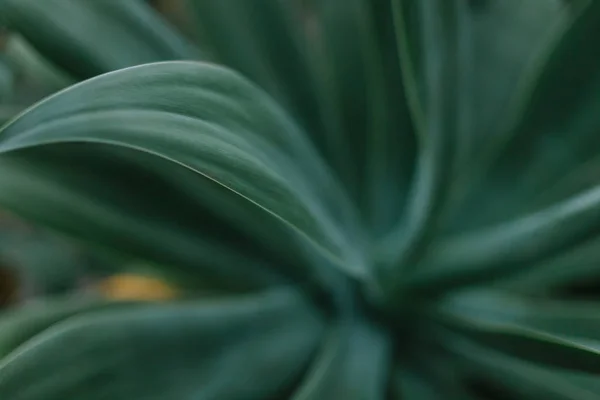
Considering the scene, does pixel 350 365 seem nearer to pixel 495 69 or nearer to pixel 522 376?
pixel 522 376

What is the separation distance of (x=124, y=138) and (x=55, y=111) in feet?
0.09

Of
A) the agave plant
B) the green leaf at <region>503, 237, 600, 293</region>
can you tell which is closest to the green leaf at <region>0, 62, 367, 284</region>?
the agave plant

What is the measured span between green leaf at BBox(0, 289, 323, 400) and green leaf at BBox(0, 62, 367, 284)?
30 mm

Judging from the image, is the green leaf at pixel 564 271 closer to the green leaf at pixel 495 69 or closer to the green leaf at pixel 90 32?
the green leaf at pixel 495 69

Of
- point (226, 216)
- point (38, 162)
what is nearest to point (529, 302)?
point (226, 216)

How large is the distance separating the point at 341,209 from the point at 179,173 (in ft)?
0.35

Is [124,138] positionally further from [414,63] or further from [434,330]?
[434,330]

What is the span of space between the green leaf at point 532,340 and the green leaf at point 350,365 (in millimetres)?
47

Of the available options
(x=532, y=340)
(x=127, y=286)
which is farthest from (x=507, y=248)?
(x=127, y=286)

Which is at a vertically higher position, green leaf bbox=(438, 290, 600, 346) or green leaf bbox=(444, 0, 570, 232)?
green leaf bbox=(444, 0, 570, 232)

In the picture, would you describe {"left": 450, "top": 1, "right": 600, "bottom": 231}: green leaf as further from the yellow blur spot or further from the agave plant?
the yellow blur spot

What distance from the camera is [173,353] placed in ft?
1.48

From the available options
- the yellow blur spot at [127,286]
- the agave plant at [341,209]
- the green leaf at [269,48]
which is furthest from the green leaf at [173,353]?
the yellow blur spot at [127,286]

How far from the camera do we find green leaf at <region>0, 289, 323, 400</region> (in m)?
0.38
